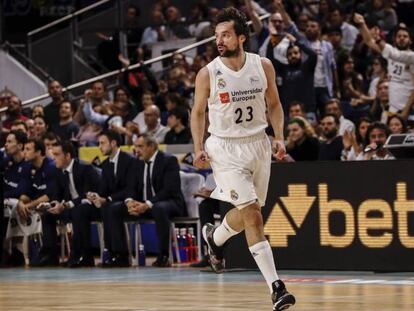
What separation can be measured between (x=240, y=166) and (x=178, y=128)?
27.0ft

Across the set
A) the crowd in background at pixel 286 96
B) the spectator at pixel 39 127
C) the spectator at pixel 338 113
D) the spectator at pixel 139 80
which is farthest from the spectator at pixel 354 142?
the spectator at pixel 139 80

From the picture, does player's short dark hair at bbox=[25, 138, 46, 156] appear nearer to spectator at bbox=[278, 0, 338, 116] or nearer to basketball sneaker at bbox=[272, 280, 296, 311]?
spectator at bbox=[278, 0, 338, 116]

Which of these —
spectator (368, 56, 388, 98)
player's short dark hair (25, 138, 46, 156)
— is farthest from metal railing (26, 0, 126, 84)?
spectator (368, 56, 388, 98)

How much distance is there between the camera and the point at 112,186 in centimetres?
1686

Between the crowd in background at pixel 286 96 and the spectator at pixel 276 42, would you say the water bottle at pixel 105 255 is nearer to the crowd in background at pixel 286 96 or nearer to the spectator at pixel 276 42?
the crowd in background at pixel 286 96

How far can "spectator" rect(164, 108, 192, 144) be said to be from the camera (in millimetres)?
18062

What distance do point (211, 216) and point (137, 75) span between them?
727 cm

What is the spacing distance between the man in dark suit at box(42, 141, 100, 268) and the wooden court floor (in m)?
1.22

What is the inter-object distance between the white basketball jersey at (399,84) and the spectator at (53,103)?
6.77 meters

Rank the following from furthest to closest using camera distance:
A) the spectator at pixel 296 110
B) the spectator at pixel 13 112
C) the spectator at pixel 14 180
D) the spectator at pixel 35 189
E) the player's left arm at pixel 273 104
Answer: the spectator at pixel 13 112
the spectator at pixel 14 180
the spectator at pixel 35 189
the spectator at pixel 296 110
the player's left arm at pixel 273 104

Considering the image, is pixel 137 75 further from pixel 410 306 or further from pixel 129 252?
pixel 410 306

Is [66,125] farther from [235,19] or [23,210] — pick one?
[235,19]

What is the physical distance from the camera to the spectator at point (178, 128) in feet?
59.3

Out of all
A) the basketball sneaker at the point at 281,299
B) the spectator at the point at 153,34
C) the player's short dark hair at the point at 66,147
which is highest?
the spectator at the point at 153,34
